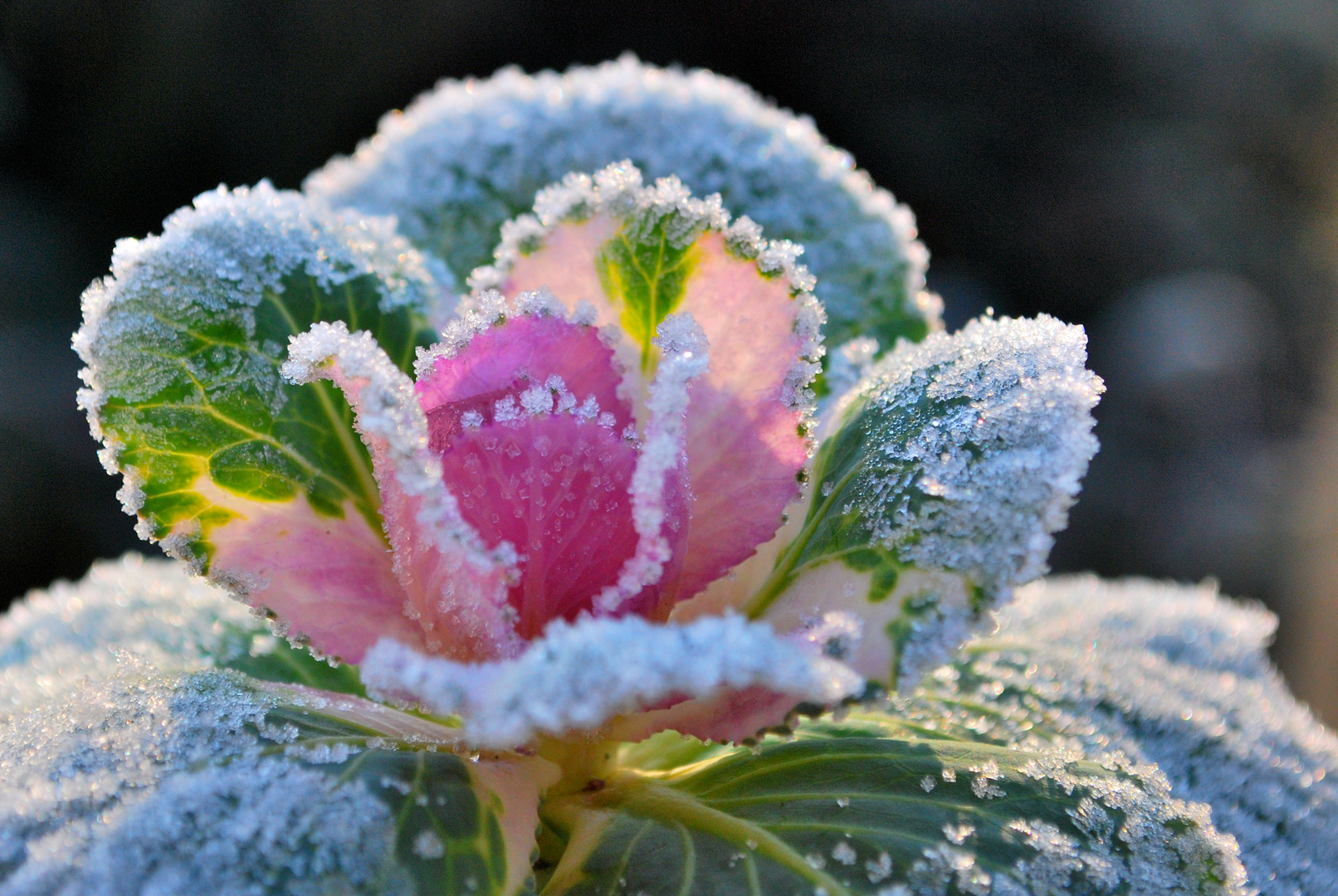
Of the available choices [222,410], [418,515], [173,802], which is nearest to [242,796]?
[173,802]

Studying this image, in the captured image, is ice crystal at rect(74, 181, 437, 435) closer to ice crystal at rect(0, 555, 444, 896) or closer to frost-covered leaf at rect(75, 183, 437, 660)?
frost-covered leaf at rect(75, 183, 437, 660)

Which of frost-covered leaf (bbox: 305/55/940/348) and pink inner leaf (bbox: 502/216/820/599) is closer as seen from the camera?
pink inner leaf (bbox: 502/216/820/599)

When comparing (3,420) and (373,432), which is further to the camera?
(3,420)

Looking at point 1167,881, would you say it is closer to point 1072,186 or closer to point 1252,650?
point 1252,650

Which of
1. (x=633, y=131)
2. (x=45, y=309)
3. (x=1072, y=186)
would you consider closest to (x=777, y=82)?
(x=1072, y=186)

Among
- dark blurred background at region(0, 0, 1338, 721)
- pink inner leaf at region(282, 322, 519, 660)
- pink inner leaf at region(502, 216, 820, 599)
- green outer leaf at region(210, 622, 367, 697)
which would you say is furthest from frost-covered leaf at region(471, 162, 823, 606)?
dark blurred background at region(0, 0, 1338, 721)

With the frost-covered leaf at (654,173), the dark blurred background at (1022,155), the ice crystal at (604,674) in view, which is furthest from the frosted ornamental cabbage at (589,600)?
the dark blurred background at (1022,155)
